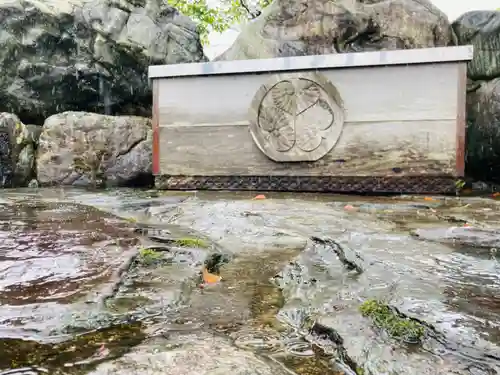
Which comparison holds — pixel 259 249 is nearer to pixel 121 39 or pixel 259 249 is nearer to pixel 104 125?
pixel 104 125

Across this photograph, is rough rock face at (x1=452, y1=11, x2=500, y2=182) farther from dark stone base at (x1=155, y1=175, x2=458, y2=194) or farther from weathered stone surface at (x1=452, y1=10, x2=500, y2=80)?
dark stone base at (x1=155, y1=175, x2=458, y2=194)

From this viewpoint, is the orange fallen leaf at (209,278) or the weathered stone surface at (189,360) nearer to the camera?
the weathered stone surface at (189,360)

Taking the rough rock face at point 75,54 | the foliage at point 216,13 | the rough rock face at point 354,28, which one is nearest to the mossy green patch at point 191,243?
the rough rock face at point 354,28

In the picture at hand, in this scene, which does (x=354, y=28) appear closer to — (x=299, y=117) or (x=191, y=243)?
(x=299, y=117)

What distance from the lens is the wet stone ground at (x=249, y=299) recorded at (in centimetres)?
106

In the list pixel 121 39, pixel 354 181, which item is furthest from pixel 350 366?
pixel 121 39

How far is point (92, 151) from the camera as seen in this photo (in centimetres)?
617

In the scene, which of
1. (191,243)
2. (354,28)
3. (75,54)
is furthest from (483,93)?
(75,54)

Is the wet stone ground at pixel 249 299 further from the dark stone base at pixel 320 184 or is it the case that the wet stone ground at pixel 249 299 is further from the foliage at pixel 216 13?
the foliage at pixel 216 13

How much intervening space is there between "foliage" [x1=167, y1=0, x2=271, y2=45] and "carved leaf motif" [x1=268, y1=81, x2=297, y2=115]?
36.2 ft

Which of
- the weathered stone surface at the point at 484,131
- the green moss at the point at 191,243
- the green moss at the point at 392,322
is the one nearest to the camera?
the green moss at the point at 392,322

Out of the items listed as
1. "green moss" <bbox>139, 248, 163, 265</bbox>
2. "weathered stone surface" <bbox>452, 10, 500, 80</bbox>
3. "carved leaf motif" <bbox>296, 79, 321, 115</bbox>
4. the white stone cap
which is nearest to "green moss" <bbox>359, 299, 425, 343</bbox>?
"green moss" <bbox>139, 248, 163, 265</bbox>

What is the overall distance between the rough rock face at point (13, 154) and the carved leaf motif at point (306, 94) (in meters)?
3.73

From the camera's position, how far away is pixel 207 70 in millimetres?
5516
